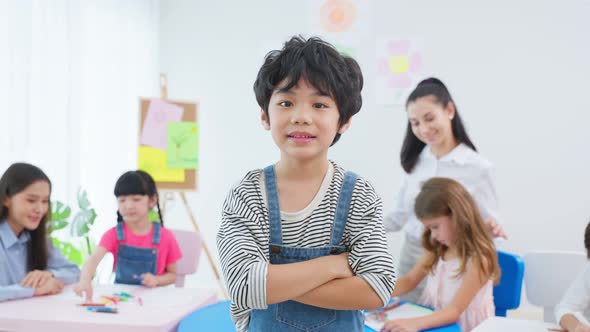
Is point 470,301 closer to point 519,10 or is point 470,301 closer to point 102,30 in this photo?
point 519,10

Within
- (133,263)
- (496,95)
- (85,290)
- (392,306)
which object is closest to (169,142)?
(133,263)

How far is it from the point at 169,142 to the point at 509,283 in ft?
8.00

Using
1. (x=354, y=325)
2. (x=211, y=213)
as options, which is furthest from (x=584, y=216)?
(x=354, y=325)

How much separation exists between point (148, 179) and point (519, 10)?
9.68 ft

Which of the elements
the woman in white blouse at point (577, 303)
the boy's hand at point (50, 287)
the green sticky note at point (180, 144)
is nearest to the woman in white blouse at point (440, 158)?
the woman in white blouse at point (577, 303)

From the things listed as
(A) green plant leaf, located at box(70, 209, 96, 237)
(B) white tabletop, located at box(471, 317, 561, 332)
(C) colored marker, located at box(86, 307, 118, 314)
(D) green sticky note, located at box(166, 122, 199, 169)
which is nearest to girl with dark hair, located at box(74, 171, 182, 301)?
(C) colored marker, located at box(86, 307, 118, 314)

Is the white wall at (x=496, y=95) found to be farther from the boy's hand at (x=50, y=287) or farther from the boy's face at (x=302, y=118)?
the boy's face at (x=302, y=118)

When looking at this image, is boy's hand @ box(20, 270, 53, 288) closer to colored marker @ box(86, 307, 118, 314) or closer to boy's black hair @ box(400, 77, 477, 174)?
colored marker @ box(86, 307, 118, 314)

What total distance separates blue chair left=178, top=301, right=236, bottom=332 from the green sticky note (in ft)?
6.54

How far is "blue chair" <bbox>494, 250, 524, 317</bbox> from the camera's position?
6.91ft

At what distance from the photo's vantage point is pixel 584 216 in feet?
12.1

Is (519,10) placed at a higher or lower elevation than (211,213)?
higher

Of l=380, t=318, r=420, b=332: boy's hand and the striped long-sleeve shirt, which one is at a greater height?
the striped long-sleeve shirt

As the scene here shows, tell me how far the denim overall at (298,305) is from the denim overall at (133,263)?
1.53 metres
